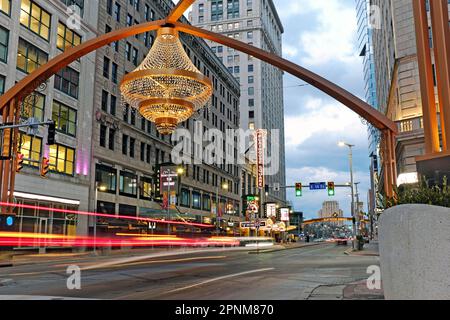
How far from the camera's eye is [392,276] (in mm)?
7195

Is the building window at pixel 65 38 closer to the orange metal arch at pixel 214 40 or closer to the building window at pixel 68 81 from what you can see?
the building window at pixel 68 81

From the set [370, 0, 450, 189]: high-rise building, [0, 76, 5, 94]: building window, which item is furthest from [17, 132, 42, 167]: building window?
[370, 0, 450, 189]: high-rise building

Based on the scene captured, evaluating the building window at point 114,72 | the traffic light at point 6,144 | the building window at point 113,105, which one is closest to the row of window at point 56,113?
the building window at point 113,105

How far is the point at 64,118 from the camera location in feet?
137

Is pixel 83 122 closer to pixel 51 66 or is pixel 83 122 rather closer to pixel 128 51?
pixel 128 51

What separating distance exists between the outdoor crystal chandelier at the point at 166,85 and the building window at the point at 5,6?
74.1 feet

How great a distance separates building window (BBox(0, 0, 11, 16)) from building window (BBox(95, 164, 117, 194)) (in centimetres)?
1645

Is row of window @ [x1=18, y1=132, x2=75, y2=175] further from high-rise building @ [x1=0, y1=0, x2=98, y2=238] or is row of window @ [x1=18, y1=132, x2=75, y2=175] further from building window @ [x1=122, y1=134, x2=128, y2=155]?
building window @ [x1=122, y1=134, x2=128, y2=155]

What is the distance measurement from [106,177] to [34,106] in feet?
40.3

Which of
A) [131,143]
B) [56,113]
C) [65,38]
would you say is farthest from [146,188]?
[65,38]

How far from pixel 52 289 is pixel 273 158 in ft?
423

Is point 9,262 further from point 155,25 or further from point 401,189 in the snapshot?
point 401,189

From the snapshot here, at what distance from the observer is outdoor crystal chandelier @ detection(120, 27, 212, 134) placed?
1655 cm
